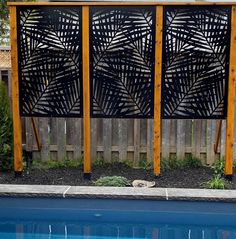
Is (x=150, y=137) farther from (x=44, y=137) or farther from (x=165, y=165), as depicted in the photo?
(x=44, y=137)

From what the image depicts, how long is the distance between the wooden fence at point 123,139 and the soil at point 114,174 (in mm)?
253

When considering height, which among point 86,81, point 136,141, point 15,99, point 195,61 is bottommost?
point 136,141

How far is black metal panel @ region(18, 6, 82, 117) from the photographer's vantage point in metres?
5.06

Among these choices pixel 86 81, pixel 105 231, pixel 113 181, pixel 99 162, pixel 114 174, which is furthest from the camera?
pixel 99 162

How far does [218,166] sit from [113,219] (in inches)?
67.6

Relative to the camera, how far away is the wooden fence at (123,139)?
5.77 meters

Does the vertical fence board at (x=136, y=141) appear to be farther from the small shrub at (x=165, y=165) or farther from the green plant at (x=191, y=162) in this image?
the green plant at (x=191, y=162)

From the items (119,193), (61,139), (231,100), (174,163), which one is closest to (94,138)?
(61,139)

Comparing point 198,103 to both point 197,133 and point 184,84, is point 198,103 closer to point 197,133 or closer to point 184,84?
point 184,84

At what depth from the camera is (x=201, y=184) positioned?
195 inches

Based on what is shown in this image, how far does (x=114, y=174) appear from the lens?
5.40 m

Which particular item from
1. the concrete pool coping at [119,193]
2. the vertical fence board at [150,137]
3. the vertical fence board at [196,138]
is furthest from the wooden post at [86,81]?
the vertical fence board at [196,138]

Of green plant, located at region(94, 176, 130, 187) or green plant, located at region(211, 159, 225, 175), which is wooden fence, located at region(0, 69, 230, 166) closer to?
green plant, located at region(211, 159, 225, 175)

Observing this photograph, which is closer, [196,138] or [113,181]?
[113,181]
